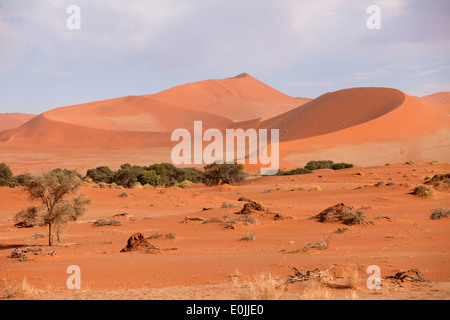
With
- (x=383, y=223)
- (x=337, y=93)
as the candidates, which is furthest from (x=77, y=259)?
(x=337, y=93)

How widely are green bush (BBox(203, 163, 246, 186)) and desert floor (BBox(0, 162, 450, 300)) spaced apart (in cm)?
1292

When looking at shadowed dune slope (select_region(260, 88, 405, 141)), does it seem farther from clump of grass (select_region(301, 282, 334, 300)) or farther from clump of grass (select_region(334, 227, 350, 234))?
clump of grass (select_region(301, 282, 334, 300))

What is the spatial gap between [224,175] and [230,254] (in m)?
26.7

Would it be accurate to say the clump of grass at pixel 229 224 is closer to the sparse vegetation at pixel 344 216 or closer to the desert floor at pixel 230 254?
the desert floor at pixel 230 254

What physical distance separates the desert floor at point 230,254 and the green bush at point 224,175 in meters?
12.9

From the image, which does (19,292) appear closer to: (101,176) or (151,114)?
(101,176)

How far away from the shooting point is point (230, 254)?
1133 cm

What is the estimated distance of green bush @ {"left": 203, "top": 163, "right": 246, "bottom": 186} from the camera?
124 feet

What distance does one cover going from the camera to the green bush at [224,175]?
37.9m

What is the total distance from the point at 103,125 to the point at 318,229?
104 m

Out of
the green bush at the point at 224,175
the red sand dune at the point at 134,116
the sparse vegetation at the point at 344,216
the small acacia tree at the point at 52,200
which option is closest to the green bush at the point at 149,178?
the green bush at the point at 224,175

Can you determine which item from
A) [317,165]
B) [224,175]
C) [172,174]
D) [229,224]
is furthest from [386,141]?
[229,224]

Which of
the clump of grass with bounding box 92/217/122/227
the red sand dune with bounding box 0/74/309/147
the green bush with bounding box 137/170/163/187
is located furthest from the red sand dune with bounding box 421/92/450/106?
the clump of grass with bounding box 92/217/122/227
